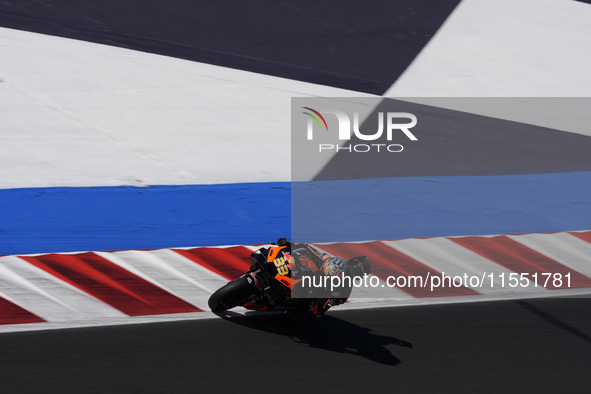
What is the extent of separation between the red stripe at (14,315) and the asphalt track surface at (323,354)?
29cm

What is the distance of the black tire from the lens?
711 cm

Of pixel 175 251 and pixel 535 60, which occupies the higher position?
pixel 535 60

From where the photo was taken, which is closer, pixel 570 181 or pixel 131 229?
pixel 131 229

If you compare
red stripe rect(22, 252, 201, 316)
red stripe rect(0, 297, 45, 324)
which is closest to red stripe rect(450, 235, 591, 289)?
red stripe rect(22, 252, 201, 316)

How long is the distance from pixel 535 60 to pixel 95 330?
12.1 meters

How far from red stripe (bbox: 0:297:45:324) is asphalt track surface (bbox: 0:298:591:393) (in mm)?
288

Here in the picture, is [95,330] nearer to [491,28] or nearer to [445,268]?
[445,268]

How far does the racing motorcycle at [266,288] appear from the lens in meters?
6.99

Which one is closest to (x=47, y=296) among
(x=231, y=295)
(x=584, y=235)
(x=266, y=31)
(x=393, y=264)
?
(x=231, y=295)

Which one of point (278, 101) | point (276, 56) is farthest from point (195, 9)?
point (278, 101)

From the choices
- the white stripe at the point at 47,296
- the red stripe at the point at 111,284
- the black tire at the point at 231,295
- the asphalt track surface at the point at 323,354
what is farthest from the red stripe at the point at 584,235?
the white stripe at the point at 47,296

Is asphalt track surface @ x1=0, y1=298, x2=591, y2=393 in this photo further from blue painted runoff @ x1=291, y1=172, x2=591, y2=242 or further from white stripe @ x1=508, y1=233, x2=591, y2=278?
blue painted runoff @ x1=291, y1=172, x2=591, y2=242

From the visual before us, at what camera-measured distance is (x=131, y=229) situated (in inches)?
355

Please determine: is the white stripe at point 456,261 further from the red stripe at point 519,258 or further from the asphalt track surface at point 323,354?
the asphalt track surface at point 323,354
